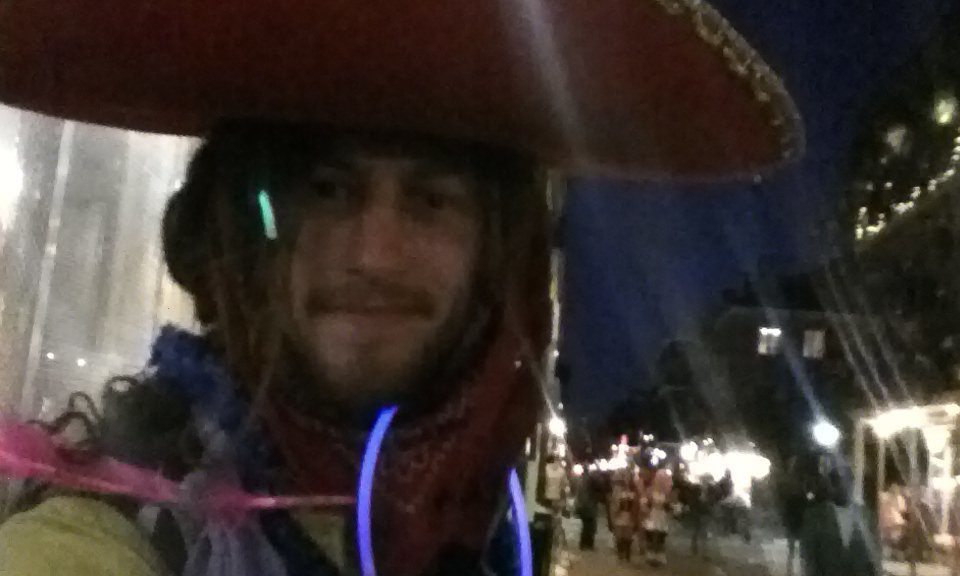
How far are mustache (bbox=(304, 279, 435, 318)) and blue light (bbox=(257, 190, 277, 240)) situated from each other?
0.08 meters

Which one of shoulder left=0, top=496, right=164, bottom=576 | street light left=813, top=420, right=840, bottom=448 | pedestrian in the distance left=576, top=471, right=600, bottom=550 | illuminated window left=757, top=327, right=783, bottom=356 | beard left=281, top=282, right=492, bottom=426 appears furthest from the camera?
illuminated window left=757, top=327, right=783, bottom=356

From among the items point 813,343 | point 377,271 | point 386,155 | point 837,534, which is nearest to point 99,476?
point 377,271

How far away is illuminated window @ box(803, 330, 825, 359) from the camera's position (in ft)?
82.0

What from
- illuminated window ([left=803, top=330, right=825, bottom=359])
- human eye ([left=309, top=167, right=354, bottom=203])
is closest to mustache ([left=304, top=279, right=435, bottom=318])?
human eye ([left=309, top=167, right=354, bottom=203])

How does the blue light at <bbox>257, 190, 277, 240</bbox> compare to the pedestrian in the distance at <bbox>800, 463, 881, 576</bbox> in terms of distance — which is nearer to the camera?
the blue light at <bbox>257, 190, 277, 240</bbox>

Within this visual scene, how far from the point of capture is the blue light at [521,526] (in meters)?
1.21

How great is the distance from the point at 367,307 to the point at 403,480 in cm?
18

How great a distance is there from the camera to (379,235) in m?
1.15

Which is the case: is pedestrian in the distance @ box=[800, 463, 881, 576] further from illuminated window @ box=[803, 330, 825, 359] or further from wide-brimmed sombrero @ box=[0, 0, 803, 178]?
illuminated window @ box=[803, 330, 825, 359]

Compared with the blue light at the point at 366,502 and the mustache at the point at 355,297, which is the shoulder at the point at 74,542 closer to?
the blue light at the point at 366,502

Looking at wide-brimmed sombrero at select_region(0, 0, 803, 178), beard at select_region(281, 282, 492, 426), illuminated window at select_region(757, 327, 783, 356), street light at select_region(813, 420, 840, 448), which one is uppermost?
illuminated window at select_region(757, 327, 783, 356)

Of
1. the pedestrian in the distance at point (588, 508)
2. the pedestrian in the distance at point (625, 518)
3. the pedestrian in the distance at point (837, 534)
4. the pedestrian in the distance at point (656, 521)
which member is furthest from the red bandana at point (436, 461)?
the pedestrian in the distance at point (588, 508)

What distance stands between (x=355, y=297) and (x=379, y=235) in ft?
0.24

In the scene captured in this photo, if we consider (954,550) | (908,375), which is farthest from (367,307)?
(908,375)
